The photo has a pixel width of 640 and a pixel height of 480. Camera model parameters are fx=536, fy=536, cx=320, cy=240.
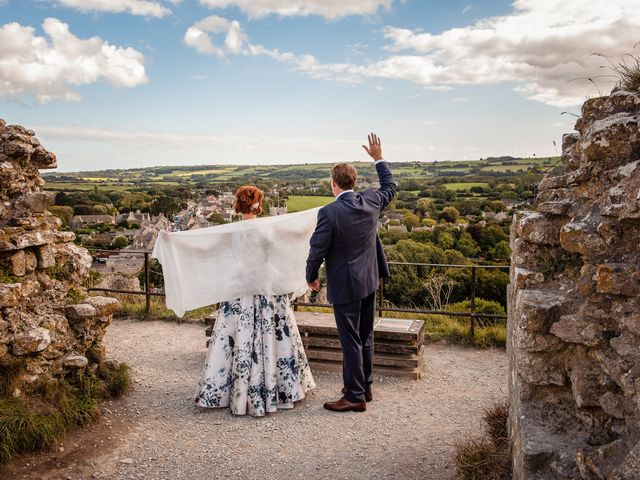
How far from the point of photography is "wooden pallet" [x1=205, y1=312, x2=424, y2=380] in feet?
20.1

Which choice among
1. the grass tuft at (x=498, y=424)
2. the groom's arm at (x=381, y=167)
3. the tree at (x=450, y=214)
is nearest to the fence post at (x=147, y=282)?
the groom's arm at (x=381, y=167)

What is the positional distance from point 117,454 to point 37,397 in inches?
37.4

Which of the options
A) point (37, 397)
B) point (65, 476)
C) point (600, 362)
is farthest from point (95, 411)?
point (600, 362)

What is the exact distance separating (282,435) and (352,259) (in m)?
1.72

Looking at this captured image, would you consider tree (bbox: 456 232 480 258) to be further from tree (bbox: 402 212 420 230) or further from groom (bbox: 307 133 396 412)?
groom (bbox: 307 133 396 412)

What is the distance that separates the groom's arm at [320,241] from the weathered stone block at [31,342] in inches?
99.2

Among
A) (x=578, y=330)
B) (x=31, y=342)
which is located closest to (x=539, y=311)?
(x=578, y=330)

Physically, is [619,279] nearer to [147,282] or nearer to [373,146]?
[373,146]

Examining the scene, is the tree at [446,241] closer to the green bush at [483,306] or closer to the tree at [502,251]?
the tree at [502,251]

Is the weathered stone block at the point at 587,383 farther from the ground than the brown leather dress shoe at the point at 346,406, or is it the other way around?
the weathered stone block at the point at 587,383

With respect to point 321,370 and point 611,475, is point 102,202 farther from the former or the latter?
point 611,475

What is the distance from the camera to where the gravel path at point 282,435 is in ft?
14.0

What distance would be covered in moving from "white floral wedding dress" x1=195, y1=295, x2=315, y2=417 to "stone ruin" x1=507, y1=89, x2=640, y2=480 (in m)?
2.51

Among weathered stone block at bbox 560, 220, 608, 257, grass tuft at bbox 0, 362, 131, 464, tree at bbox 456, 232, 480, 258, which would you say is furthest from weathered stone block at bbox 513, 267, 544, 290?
tree at bbox 456, 232, 480, 258
